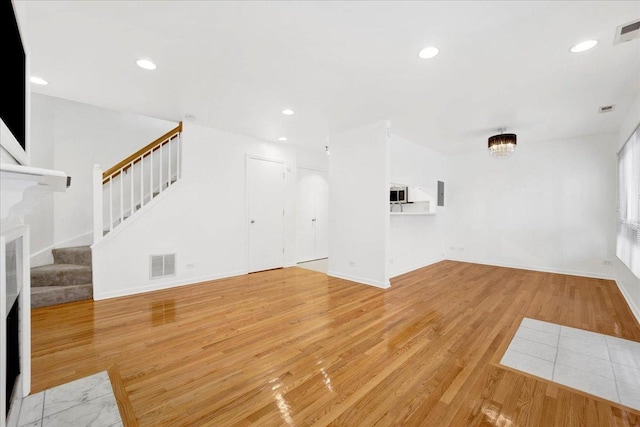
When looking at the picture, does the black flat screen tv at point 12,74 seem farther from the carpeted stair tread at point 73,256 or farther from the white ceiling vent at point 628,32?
the white ceiling vent at point 628,32

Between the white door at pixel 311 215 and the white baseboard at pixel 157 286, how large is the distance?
69.6 inches

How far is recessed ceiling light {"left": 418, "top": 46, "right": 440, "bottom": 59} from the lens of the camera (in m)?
2.32

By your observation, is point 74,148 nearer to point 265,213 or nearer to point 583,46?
point 265,213

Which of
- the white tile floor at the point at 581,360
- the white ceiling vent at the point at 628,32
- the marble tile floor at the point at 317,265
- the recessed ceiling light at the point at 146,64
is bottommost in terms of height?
the white tile floor at the point at 581,360

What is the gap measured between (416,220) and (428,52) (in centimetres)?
384

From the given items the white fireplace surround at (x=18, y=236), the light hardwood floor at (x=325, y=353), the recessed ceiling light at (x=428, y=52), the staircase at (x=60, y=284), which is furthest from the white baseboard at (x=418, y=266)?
the staircase at (x=60, y=284)

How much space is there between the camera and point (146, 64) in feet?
8.67

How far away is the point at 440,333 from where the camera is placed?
262cm

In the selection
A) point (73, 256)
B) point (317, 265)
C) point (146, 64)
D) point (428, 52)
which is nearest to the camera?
point (428, 52)

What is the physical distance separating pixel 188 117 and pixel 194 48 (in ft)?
6.55

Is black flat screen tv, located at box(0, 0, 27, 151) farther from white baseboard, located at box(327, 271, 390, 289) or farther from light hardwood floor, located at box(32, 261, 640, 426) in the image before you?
white baseboard, located at box(327, 271, 390, 289)

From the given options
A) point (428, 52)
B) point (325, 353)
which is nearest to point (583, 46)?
point (428, 52)

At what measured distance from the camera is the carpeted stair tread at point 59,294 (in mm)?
3232

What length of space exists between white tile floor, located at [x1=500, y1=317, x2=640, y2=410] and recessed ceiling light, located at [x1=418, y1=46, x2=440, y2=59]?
2.75 metres
